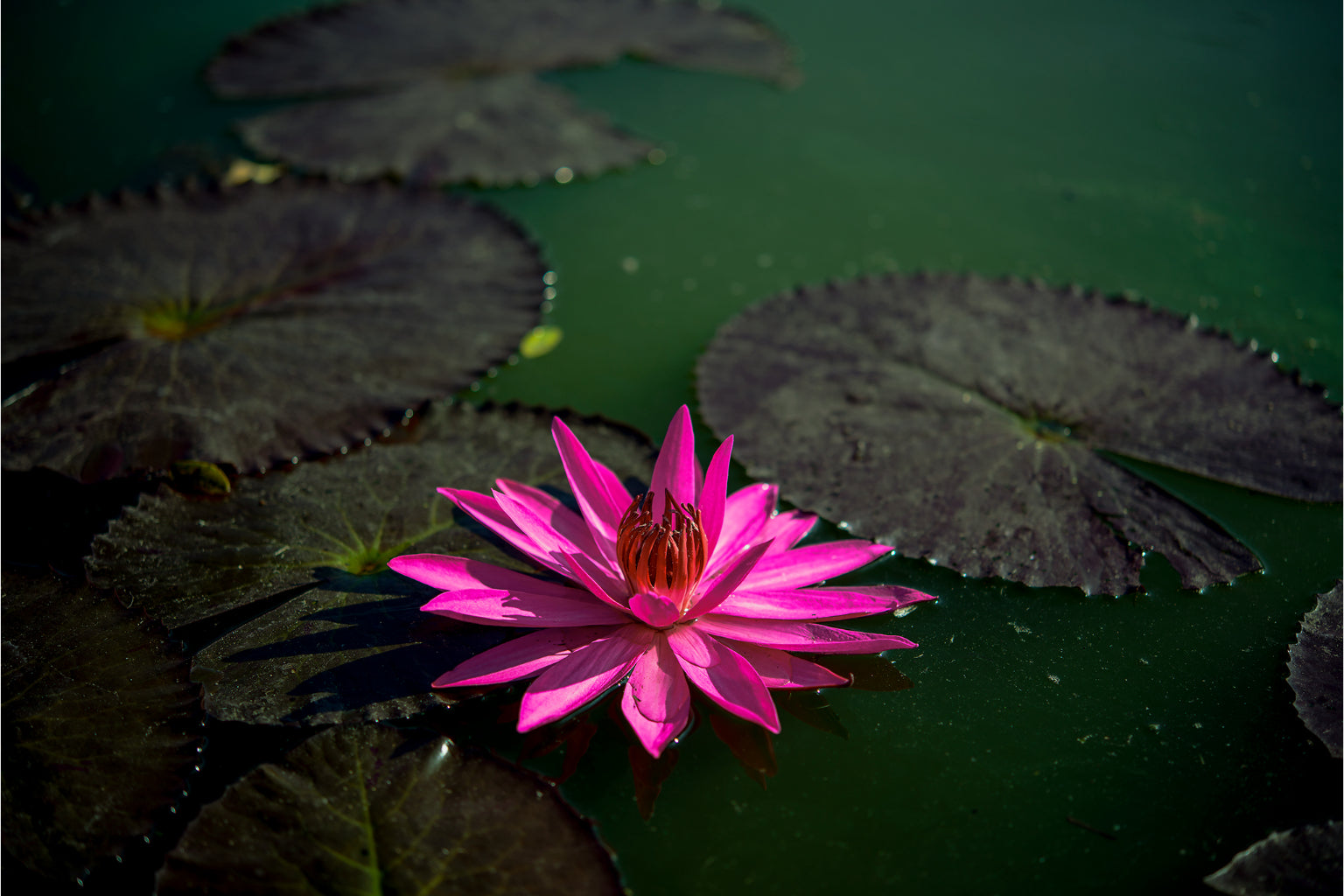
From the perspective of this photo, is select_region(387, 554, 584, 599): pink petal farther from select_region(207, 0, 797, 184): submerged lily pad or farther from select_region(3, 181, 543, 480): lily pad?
select_region(207, 0, 797, 184): submerged lily pad

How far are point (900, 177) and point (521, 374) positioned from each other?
6.06 feet

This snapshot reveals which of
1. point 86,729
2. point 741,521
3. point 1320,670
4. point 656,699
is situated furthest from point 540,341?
point 1320,670

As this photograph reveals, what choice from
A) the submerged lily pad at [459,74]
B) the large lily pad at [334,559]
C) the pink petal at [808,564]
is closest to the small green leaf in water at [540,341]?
the large lily pad at [334,559]

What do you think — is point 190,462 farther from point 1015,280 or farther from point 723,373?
point 1015,280

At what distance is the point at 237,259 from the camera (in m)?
2.97

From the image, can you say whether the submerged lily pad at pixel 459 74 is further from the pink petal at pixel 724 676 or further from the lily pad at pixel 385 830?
the lily pad at pixel 385 830

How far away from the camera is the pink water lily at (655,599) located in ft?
5.35

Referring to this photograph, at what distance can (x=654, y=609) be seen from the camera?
1.65m

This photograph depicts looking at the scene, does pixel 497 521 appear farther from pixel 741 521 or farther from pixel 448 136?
pixel 448 136

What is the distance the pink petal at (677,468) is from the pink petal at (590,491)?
9 centimetres

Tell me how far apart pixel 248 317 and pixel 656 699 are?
6.10 ft

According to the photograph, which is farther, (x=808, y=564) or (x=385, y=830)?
(x=808, y=564)

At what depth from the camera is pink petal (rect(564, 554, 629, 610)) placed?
172 centimetres

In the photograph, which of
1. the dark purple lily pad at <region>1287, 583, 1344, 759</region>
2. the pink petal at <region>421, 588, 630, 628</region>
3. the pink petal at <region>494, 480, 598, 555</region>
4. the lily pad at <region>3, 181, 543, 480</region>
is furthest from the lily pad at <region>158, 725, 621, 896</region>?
the dark purple lily pad at <region>1287, 583, 1344, 759</region>
